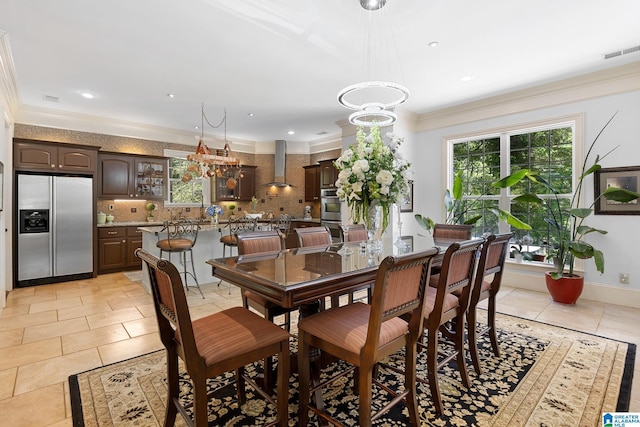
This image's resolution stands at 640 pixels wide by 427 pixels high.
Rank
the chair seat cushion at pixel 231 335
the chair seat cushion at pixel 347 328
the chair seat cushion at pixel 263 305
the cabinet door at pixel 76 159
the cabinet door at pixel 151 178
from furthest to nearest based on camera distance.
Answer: the cabinet door at pixel 151 178
the cabinet door at pixel 76 159
the chair seat cushion at pixel 263 305
the chair seat cushion at pixel 347 328
the chair seat cushion at pixel 231 335

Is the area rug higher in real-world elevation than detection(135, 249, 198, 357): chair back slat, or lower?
lower

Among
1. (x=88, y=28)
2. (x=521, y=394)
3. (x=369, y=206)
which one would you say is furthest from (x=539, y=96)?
(x=88, y=28)

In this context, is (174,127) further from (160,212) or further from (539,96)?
(539,96)

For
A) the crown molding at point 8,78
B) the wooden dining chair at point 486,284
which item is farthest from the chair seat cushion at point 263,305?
the crown molding at point 8,78

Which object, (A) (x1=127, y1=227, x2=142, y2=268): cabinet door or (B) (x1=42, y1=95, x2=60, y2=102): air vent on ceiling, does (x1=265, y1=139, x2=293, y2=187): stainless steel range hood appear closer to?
(A) (x1=127, y1=227, x2=142, y2=268): cabinet door

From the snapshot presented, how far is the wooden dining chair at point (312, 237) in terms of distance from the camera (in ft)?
9.62

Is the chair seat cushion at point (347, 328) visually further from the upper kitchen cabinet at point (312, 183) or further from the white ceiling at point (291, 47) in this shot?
the upper kitchen cabinet at point (312, 183)

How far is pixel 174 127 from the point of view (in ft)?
21.3

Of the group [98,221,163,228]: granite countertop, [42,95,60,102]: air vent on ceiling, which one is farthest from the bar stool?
[42,95,60,102]: air vent on ceiling

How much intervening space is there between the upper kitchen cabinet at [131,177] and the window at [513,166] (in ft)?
19.1

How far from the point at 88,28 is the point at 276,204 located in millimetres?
5633

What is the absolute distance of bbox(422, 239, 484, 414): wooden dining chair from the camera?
1.80 metres

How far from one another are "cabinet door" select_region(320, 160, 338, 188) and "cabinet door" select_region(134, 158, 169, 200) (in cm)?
341

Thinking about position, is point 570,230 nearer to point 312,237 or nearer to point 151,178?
point 312,237
